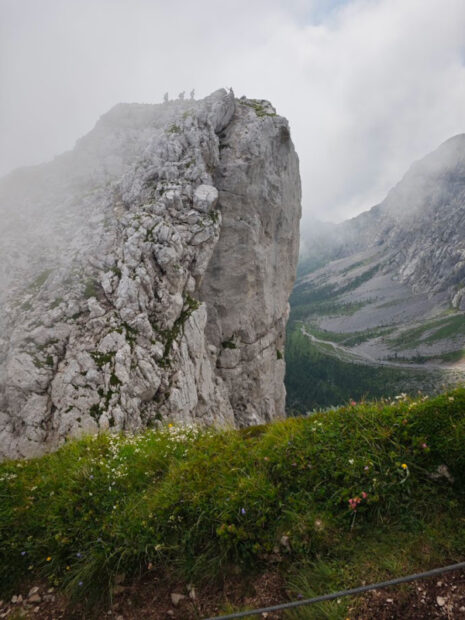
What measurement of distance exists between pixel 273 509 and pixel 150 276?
22189 millimetres

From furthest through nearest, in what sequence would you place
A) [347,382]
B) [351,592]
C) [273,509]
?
[347,382]
[273,509]
[351,592]

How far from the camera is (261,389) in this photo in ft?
131

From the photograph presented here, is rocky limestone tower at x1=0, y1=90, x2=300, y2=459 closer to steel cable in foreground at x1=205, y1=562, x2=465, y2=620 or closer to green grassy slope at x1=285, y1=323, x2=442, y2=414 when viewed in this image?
steel cable in foreground at x1=205, y1=562, x2=465, y2=620

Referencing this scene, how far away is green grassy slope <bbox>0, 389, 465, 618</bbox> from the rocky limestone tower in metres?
6.02

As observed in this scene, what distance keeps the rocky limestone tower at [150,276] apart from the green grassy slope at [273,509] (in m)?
6.02

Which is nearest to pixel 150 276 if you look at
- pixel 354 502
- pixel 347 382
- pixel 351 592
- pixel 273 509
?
pixel 273 509

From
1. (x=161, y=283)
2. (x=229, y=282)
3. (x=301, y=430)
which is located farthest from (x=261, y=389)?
(x=301, y=430)

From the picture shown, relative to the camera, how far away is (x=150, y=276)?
81.4 ft

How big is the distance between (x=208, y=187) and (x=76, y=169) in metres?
23.1

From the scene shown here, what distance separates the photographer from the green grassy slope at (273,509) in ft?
Answer: 13.1

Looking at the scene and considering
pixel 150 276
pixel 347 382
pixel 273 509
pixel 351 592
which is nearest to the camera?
pixel 351 592

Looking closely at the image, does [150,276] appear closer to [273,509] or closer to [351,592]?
[273,509]

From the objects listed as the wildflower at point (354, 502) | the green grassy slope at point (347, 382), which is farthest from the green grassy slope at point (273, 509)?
the green grassy slope at point (347, 382)

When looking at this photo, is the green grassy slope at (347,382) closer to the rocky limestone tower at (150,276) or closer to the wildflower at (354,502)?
the rocky limestone tower at (150,276)
